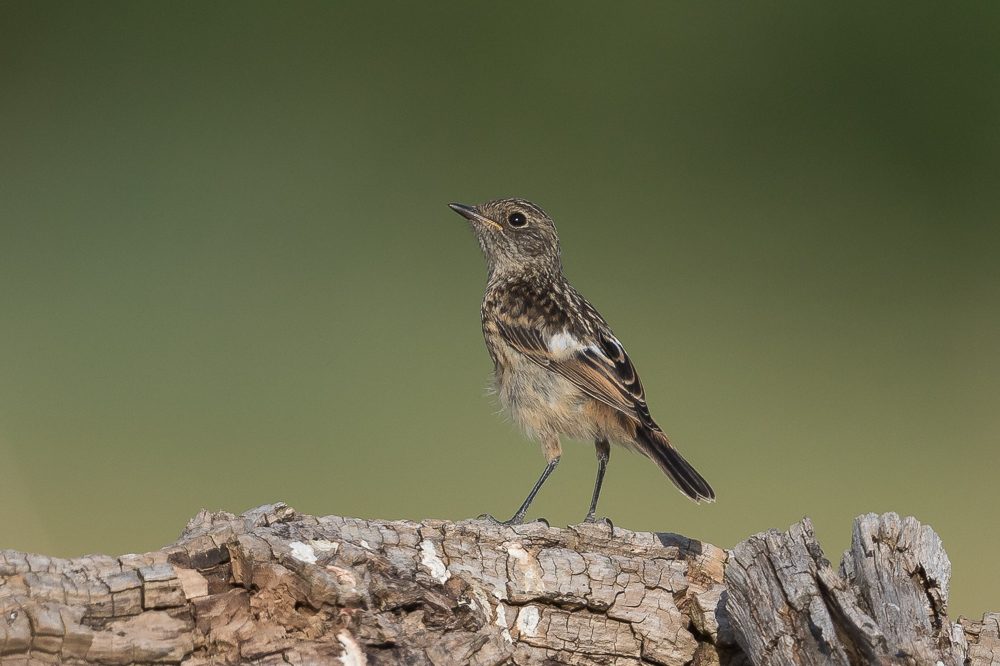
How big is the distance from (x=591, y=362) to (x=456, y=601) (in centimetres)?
146

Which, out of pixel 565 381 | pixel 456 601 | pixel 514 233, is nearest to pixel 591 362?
pixel 565 381

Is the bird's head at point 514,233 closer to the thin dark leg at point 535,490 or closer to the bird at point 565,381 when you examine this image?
the bird at point 565,381

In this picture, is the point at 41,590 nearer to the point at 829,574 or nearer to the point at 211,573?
the point at 211,573

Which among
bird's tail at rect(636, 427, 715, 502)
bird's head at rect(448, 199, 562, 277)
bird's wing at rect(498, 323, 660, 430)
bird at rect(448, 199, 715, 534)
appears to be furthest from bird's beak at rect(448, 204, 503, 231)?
bird's tail at rect(636, 427, 715, 502)

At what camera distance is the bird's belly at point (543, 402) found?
3.45 m

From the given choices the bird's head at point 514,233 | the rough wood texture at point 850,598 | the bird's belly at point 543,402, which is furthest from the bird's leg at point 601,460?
the rough wood texture at point 850,598

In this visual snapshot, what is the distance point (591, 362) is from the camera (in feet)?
11.3

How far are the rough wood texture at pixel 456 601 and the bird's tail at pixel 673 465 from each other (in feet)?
2.16

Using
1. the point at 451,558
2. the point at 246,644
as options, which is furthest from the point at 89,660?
the point at 451,558

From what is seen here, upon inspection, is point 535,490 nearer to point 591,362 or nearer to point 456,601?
point 591,362

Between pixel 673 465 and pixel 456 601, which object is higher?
pixel 673 465

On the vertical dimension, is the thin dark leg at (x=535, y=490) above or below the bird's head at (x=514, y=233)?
below

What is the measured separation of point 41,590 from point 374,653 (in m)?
0.70

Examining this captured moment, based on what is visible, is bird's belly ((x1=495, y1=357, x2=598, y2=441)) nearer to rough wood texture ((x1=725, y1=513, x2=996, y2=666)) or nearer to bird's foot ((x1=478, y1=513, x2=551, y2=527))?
bird's foot ((x1=478, y1=513, x2=551, y2=527))
